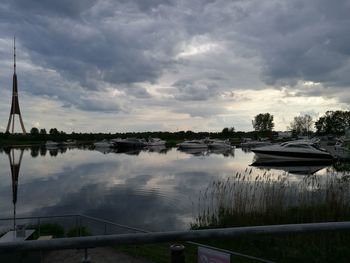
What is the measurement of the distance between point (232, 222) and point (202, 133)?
144909 mm

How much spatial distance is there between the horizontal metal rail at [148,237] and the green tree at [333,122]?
469ft

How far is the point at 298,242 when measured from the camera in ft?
34.5

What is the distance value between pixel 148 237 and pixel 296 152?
4957 cm

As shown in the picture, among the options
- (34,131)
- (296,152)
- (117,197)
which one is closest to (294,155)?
(296,152)

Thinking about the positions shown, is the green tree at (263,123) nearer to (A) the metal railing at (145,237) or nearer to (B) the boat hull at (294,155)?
(B) the boat hull at (294,155)

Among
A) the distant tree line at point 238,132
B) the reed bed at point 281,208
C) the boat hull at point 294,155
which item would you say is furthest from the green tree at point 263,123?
the reed bed at point 281,208

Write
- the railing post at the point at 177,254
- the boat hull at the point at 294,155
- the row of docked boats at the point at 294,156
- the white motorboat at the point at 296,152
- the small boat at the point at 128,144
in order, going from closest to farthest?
the railing post at the point at 177,254 < the row of docked boats at the point at 294,156 < the boat hull at the point at 294,155 < the white motorboat at the point at 296,152 < the small boat at the point at 128,144

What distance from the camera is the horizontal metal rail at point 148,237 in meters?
2.30

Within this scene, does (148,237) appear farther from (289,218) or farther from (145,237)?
(289,218)

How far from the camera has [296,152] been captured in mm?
49000

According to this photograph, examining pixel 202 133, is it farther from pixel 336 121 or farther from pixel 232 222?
pixel 232 222

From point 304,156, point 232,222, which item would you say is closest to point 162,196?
point 232,222

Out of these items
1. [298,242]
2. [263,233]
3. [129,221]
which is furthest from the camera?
[129,221]

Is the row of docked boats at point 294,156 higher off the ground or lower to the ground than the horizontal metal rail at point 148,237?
lower
